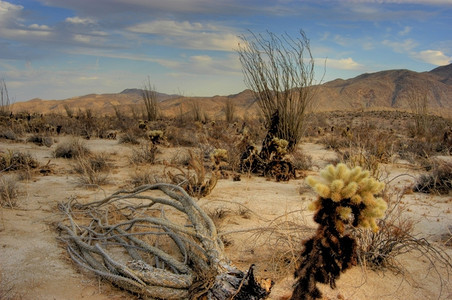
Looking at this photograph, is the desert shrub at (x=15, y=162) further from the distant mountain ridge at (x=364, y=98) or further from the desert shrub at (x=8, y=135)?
the distant mountain ridge at (x=364, y=98)

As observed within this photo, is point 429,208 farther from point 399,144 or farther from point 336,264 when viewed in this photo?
point 399,144

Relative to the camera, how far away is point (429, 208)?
183 inches

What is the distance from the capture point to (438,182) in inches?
214

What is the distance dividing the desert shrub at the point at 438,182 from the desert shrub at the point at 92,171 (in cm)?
509

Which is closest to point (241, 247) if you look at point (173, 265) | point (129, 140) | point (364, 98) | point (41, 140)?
point (173, 265)

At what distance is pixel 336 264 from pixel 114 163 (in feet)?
21.2

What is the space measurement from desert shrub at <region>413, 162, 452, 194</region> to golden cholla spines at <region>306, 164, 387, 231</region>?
3.78 meters

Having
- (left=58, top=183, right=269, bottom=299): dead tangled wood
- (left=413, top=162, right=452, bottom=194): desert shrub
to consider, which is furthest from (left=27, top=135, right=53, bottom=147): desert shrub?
(left=413, top=162, right=452, bottom=194): desert shrub

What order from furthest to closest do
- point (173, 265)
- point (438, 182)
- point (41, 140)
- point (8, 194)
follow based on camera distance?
point (41, 140) → point (438, 182) → point (8, 194) → point (173, 265)

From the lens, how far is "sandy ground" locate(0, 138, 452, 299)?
2660 millimetres

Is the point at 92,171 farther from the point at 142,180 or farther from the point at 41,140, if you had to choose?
the point at 41,140

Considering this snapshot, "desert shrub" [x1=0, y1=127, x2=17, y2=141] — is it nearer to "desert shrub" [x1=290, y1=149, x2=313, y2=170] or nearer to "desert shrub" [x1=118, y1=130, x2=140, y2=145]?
"desert shrub" [x1=118, y1=130, x2=140, y2=145]

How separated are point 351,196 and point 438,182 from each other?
166 inches

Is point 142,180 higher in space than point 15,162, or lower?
lower
